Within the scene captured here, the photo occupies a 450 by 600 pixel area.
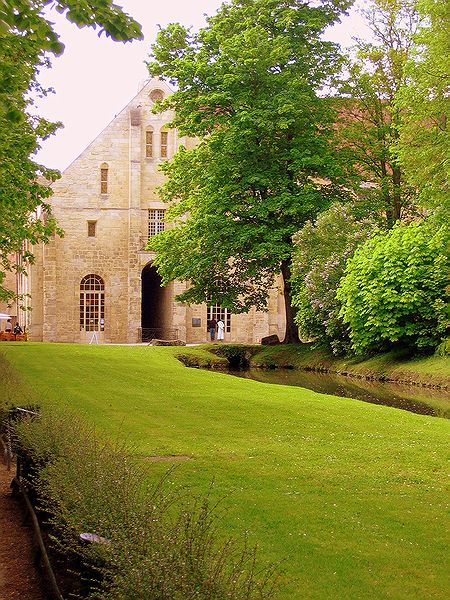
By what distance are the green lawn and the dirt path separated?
5.74ft

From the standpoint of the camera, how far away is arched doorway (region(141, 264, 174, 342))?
53156 mm

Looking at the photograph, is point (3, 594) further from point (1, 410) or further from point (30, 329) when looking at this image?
point (30, 329)

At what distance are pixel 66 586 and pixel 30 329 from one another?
46652mm

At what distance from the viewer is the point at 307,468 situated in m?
10.4

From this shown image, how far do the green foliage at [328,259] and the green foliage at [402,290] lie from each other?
77.2 inches

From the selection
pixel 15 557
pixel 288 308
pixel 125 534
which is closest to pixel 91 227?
pixel 288 308

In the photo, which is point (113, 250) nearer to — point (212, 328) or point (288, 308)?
point (212, 328)

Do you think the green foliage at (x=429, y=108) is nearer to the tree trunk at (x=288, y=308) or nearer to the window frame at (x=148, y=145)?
the tree trunk at (x=288, y=308)

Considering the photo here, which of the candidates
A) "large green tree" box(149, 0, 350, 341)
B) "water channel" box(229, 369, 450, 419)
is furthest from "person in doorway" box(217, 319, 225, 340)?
"water channel" box(229, 369, 450, 419)

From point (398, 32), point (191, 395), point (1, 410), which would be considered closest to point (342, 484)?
point (1, 410)

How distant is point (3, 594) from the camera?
21.7ft

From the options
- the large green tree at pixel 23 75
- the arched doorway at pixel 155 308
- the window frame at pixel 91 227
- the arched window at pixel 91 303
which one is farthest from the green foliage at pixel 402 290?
the window frame at pixel 91 227

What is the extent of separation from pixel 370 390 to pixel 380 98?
58.8 ft

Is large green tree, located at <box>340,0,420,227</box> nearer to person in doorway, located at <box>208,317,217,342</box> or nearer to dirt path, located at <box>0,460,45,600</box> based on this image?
person in doorway, located at <box>208,317,217,342</box>
